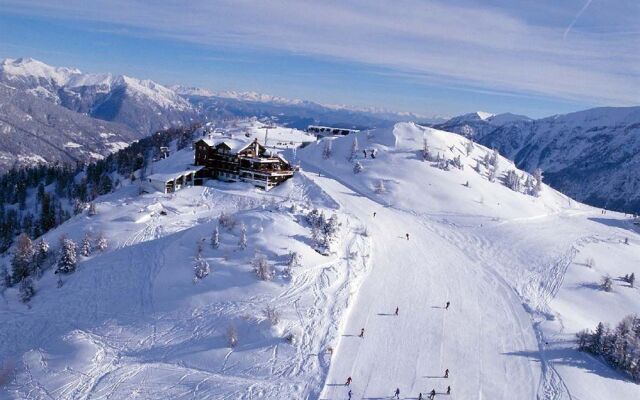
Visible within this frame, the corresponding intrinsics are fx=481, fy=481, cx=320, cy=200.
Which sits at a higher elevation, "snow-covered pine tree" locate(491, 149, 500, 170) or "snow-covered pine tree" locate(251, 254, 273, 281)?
"snow-covered pine tree" locate(491, 149, 500, 170)

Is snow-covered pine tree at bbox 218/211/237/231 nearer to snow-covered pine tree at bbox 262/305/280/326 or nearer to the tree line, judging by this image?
snow-covered pine tree at bbox 262/305/280/326

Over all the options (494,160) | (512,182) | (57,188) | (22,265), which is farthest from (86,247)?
(494,160)

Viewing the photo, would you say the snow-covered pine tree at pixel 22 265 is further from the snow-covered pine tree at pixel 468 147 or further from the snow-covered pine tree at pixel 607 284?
the snow-covered pine tree at pixel 468 147

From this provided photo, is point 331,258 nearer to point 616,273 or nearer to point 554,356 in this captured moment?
point 554,356

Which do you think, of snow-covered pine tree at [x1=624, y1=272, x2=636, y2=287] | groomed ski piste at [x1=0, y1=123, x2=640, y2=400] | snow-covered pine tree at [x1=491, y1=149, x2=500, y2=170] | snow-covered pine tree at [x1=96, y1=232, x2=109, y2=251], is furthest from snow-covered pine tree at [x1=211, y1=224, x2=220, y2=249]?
snow-covered pine tree at [x1=491, y1=149, x2=500, y2=170]

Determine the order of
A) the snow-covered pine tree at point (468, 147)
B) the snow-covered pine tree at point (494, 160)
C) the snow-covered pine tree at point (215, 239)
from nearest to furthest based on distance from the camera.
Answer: the snow-covered pine tree at point (215, 239), the snow-covered pine tree at point (494, 160), the snow-covered pine tree at point (468, 147)

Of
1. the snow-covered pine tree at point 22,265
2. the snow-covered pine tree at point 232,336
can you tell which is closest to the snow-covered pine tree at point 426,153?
the snow-covered pine tree at point 232,336
